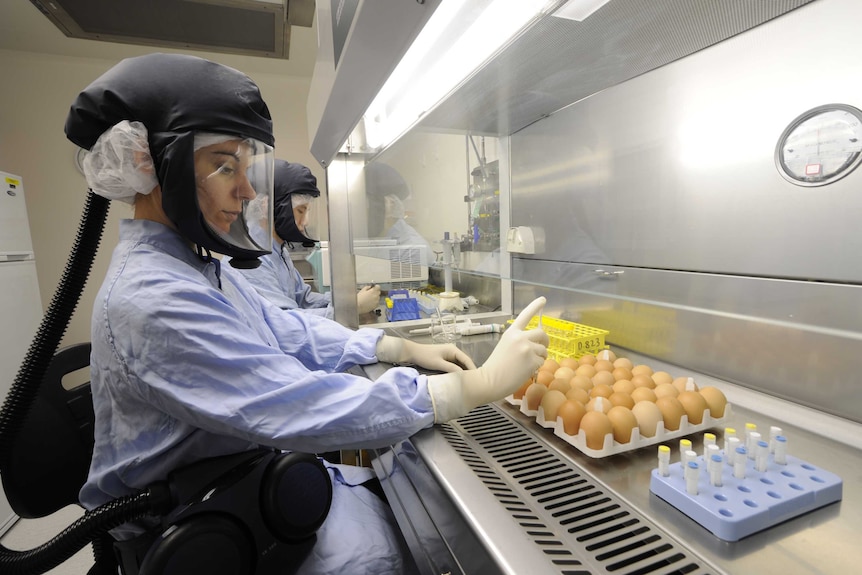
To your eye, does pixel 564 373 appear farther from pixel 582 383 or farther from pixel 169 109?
pixel 169 109

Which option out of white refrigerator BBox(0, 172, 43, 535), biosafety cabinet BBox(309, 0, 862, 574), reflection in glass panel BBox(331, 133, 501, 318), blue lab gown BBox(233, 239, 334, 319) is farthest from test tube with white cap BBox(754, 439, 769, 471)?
white refrigerator BBox(0, 172, 43, 535)

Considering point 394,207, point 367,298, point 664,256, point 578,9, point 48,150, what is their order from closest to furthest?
point 578,9 → point 664,256 → point 394,207 → point 367,298 → point 48,150

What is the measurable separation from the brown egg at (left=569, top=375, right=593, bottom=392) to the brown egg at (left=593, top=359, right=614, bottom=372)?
3.7 inches

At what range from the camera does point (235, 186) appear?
1.00 meters

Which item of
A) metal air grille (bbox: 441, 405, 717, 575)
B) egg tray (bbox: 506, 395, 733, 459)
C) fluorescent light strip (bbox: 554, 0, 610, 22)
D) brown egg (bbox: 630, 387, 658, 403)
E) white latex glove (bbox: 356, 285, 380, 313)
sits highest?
fluorescent light strip (bbox: 554, 0, 610, 22)

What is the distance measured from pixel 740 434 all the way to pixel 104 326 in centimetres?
129

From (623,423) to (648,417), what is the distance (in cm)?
6

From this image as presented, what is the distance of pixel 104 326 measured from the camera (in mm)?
825

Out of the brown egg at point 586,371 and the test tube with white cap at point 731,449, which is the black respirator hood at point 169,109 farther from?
the test tube with white cap at point 731,449

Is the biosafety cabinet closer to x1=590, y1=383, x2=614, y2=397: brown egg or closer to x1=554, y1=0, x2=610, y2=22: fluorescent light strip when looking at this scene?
x1=554, y1=0, x2=610, y2=22: fluorescent light strip

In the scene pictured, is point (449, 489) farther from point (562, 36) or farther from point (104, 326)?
point (562, 36)

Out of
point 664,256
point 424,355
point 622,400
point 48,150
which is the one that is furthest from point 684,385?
point 48,150

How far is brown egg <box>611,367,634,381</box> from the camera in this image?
101 centimetres

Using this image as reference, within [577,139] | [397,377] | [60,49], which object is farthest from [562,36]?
[60,49]
